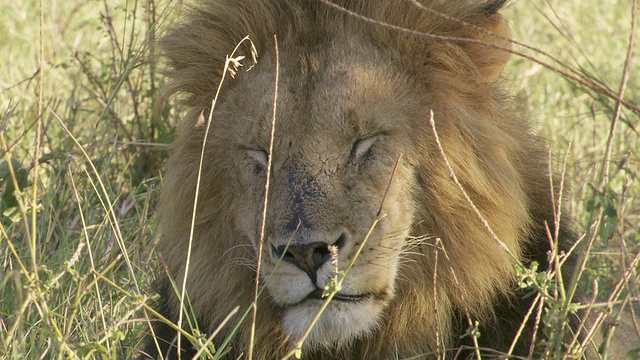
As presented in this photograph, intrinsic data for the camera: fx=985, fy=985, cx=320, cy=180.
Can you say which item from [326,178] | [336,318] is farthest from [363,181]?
[336,318]

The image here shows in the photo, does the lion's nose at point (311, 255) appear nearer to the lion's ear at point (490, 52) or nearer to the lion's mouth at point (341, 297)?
the lion's mouth at point (341, 297)

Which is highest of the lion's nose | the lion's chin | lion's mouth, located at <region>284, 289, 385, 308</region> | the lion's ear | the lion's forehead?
the lion's ear

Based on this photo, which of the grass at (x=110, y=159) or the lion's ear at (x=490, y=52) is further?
the lion's ear at (x=490, y=52)

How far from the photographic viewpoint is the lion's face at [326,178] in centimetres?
262

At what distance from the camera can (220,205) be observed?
10.2 feet

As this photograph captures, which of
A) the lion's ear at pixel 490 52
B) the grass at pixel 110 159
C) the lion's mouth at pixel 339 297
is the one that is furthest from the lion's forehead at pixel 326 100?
the grass at pixel 110 159

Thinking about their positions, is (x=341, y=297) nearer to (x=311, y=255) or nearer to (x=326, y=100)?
(x=311, y=255)

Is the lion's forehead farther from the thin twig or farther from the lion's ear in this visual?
the lion's ear

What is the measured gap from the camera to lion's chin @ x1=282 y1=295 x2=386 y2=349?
8.59 ft

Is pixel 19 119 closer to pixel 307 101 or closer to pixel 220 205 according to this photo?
pixel 220 205

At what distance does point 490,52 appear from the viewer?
2986 mm

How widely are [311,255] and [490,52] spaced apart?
0.90m

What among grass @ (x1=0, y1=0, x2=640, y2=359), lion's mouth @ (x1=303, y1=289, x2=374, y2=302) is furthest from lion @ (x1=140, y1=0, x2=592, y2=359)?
grass @ (x1=0, y1=0, x2=640, y2=359)

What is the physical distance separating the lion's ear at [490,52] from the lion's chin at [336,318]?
0.80 meters
